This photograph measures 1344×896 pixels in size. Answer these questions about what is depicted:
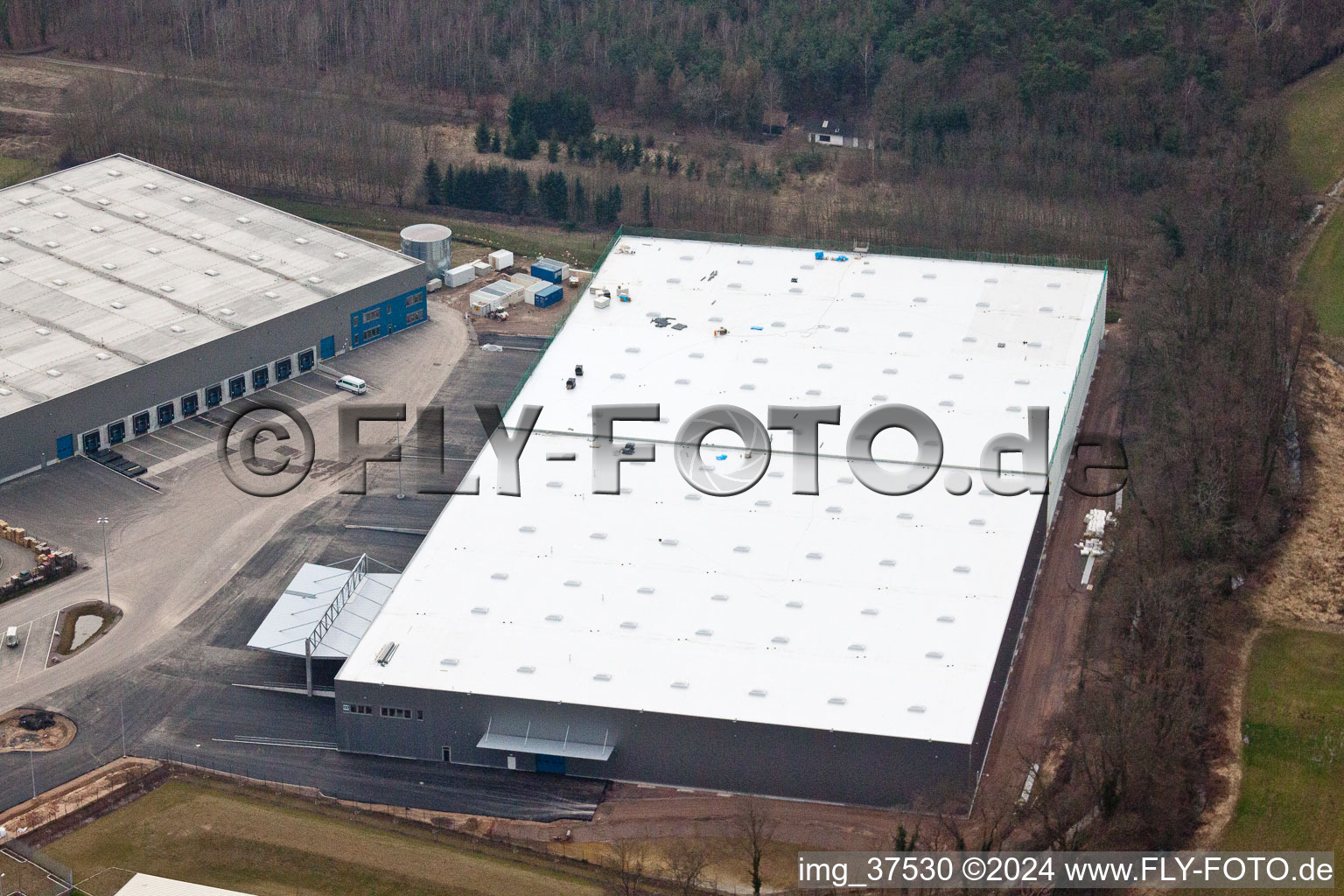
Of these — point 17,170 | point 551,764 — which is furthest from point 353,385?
point 17,170

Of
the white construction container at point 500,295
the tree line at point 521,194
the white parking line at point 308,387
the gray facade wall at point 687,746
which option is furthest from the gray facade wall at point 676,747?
the tree line at point 521,194

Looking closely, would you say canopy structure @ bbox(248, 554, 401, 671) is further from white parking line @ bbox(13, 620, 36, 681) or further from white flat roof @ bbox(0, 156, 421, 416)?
white flat roof @ bbox(0, 156, 421, 416)

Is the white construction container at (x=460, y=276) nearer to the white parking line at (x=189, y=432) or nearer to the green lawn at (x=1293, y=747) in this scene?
the white parking line at (x=189, y=432)

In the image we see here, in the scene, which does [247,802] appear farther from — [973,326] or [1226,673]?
[973,326]

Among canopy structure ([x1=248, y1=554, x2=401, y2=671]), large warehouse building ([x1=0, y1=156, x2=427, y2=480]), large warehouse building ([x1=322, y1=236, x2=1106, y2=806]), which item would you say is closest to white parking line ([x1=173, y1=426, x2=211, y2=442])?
large warehouse building ([x1=0, y1=156, x2=427, y2=480])

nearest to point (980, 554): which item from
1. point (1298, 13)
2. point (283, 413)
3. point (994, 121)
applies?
point (283, 413)
